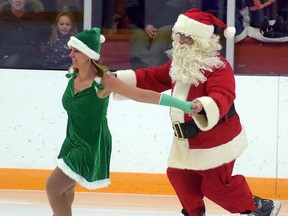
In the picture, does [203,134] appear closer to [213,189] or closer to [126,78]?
[213,189]

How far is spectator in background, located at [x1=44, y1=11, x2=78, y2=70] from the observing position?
296 inches

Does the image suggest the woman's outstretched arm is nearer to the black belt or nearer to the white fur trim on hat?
the black belt

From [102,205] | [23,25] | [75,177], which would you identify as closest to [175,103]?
[75,177]

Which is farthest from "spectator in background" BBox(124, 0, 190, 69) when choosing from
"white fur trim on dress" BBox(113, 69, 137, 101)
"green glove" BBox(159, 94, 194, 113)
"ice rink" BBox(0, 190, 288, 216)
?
"green glove" BBox(159, 94, 194, 113)

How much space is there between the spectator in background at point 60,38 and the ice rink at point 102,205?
1.16 metres

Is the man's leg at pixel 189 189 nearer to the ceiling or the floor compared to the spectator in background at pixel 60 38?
nearer to the ceiling

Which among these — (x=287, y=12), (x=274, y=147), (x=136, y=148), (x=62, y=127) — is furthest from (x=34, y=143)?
(x=287, y=12)

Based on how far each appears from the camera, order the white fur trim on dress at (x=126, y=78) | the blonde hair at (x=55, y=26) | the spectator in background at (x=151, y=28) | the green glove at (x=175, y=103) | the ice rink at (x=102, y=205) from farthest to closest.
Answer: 1. the blonde hair at (x=55, y=26)
2. the spectator in background at (x=151, y=28)
3. the ice rink at (x=102, y=205)
4. the white fur trim on dress at (x=126, y=78)
5. the green glove at (x=175, y=103)

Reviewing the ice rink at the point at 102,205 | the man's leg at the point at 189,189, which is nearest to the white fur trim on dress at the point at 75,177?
the man's leg at the point at 189,189

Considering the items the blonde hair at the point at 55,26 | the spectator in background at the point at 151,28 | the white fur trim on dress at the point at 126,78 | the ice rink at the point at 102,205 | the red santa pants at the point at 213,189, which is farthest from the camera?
the blonde hair at the point at 55,26

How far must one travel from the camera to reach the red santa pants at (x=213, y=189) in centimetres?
496

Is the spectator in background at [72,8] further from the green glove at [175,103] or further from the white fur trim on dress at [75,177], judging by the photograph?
the green glove at [175,103]

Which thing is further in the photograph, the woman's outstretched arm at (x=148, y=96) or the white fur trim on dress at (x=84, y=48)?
the white fur trim on dress at (x=84, y=48)

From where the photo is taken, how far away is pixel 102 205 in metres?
6.58
